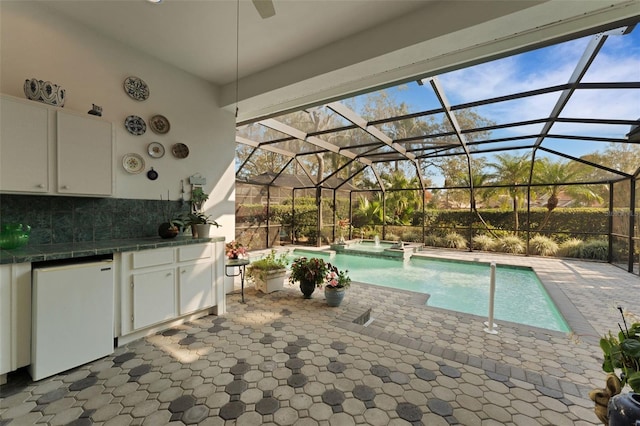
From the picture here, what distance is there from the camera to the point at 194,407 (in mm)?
1838

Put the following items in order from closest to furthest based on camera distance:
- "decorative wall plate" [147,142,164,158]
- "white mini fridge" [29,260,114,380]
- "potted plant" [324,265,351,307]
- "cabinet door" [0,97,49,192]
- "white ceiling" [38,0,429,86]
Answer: "white mini fridge" [29,260,114,380] < "cabinet door" [0,97,49,192] < "white ceiling" [38,0,429,86] < "decorative wall plate" [147,142,164,158] < "potted plant" [324,265,351,307]

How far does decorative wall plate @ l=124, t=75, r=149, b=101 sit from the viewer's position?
3178 millimetres

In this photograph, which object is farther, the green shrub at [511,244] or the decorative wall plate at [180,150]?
the green shrub at [511,244]

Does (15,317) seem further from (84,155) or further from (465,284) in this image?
(465,284)

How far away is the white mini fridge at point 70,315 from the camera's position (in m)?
2.08

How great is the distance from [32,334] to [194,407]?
1.46 metres

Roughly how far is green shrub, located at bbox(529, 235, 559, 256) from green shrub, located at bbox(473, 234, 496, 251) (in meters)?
1.07

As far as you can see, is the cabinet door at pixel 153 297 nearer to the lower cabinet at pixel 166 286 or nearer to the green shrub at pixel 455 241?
the lower cabinet at pixel 166 286

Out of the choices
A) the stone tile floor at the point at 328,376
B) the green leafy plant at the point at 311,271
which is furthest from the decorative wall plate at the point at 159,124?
the green leafy plant at the point at 311,271

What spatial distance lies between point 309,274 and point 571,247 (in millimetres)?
8896

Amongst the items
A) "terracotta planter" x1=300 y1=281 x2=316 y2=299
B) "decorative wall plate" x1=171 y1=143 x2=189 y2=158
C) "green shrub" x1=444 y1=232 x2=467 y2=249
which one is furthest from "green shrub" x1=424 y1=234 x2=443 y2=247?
"decorative wall plate" x1=171 y1=143 x2=189 y2=158

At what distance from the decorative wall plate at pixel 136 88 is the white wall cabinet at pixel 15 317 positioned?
2169 mm

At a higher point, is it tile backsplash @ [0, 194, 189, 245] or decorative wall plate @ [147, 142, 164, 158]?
decorative wall plate @ [147, 142, 164, 158]

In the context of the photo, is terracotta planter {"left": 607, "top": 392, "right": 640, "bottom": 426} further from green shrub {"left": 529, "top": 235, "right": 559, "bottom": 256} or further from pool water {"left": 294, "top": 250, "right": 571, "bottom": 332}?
green shrub {"left": 529, "top": 235, "right": 559, "bottom": 256}
